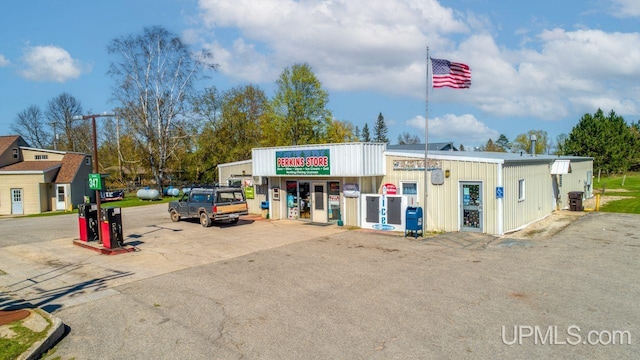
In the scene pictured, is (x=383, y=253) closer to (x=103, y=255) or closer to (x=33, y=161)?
(x=103, y=255)

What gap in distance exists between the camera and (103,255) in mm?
13945

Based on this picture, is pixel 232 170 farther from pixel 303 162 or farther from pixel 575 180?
pixel 575 180

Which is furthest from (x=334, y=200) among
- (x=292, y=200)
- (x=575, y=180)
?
(x=575, y=180)

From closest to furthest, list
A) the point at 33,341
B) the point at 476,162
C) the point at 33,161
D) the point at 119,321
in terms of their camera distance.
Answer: the point at 33,341
the point at 119,321
the point at 476,162
the point at 33,161

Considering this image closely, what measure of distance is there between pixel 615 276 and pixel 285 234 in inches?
437

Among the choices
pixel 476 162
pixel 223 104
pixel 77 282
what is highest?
pixel 223 104

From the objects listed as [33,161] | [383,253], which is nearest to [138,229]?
[383,253]

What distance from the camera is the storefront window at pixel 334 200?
1934 centimetres

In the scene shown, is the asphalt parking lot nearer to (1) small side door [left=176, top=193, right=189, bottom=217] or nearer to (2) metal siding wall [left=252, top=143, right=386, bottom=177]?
(2) metal siding wall [left=252, top=143, right=386, bottom=177]

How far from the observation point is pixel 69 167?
3572 centimetres

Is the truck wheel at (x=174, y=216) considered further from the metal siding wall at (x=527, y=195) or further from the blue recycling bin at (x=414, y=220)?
the metal siding wall at (x=527, y=195)

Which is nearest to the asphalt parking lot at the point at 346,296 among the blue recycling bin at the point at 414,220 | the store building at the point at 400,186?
the blue recycling bin at the point at 414,220

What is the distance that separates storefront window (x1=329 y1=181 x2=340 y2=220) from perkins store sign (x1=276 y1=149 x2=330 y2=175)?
3.74 ft

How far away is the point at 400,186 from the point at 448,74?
5086 mm
